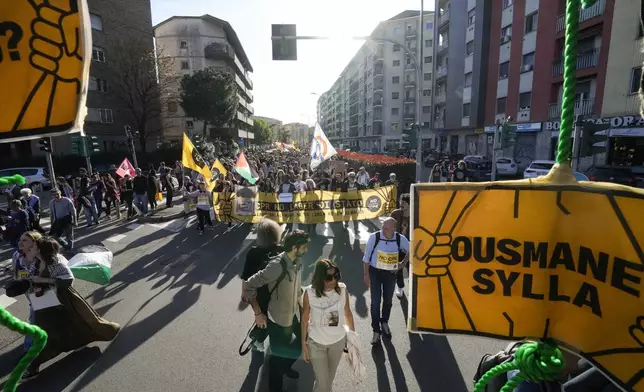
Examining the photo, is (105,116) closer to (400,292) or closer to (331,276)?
(400,292)

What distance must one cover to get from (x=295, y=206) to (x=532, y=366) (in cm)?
853

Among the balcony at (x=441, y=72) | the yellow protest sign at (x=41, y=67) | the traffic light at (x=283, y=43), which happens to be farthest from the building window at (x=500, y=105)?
the yellow protest sign at (x=41, y=67)

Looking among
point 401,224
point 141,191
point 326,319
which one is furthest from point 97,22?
point 326,319

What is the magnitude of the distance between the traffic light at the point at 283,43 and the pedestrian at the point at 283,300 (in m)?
7.89

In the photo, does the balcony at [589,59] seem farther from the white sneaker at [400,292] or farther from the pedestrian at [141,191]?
the pedestrian at [141,191]

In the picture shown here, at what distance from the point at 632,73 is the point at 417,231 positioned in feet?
82.3

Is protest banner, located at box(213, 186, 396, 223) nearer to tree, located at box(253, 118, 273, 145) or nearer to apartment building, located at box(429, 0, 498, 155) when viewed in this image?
apartment building, located at box(429, 0, 498, 155)

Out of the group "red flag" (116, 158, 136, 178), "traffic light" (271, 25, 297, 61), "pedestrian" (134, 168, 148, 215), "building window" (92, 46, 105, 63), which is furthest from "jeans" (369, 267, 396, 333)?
"building window" (92, 46, 105, 63)

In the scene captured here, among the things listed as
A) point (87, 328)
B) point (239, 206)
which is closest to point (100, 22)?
point (239, 206)

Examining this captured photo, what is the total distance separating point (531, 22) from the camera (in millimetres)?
26547

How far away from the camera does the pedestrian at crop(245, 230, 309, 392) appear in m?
3.17

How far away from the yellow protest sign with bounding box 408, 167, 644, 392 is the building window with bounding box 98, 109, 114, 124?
3488 centimetres

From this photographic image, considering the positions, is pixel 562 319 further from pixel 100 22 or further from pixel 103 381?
pixel 100 22

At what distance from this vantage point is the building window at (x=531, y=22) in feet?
85.3
